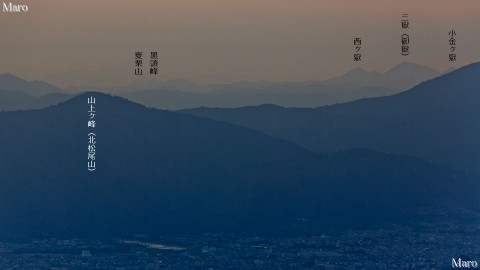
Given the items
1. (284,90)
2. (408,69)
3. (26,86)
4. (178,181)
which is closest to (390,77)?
(408,69)

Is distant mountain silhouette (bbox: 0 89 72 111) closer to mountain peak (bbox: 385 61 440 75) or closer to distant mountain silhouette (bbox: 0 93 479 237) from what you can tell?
distant mountain silhouette (bbox: 0 93 479 237)

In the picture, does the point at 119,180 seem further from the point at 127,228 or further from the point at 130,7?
the point at 130,7

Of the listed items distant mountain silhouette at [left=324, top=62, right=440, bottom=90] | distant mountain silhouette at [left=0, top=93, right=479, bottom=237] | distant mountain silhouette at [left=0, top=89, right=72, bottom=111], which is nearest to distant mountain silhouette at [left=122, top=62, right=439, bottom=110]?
distant mountain silhouette at [left=324, top=62, right=440, bottom=90]

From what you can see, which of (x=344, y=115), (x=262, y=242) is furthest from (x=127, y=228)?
(x=344, y=115)

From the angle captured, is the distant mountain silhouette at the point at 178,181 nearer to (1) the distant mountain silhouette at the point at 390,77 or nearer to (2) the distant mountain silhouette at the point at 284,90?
(2) the distant mountain silhouette at the point at 284,90

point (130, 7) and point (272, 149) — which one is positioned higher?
point (130, 7)

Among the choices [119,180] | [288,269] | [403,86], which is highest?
[403,86]
